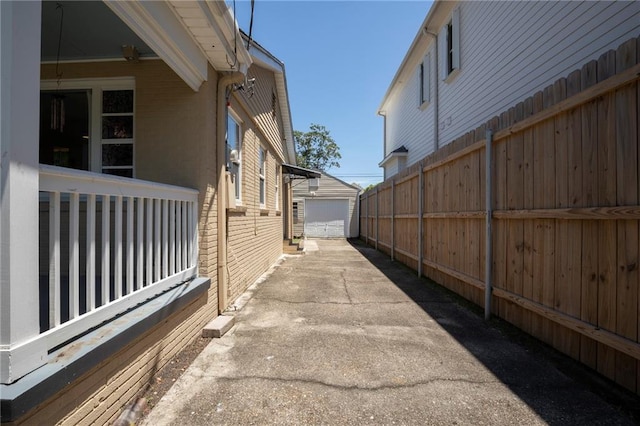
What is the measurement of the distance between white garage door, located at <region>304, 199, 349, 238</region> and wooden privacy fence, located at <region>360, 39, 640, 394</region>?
13.7 m

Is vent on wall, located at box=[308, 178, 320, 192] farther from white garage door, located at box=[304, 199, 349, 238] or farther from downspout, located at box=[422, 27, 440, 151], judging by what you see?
downspout, located at box=[422, 27, 440, 151]

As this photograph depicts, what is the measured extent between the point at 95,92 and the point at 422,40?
892 cm

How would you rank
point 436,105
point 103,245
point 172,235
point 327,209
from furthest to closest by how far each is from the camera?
point 327,209
point 436,105
point 172,235
point 103,245

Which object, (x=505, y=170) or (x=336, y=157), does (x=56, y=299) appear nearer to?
(x=505, y=170)

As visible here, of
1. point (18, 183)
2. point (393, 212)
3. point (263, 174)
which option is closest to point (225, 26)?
point (18, 183)

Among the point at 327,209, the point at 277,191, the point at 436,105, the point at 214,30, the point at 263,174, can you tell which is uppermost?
the point at 436,105

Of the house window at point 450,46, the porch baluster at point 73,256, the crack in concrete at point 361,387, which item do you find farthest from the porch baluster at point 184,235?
the house window at point 450,46

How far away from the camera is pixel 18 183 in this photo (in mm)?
1585

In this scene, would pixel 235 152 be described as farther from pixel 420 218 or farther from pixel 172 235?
pixel 420 218

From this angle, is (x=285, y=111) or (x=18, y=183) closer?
(x=18, y=183)

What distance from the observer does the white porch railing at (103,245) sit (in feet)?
6.27

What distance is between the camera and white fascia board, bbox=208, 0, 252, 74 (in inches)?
121

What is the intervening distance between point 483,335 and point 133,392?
11.1 ft

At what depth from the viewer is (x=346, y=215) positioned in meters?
18.9
